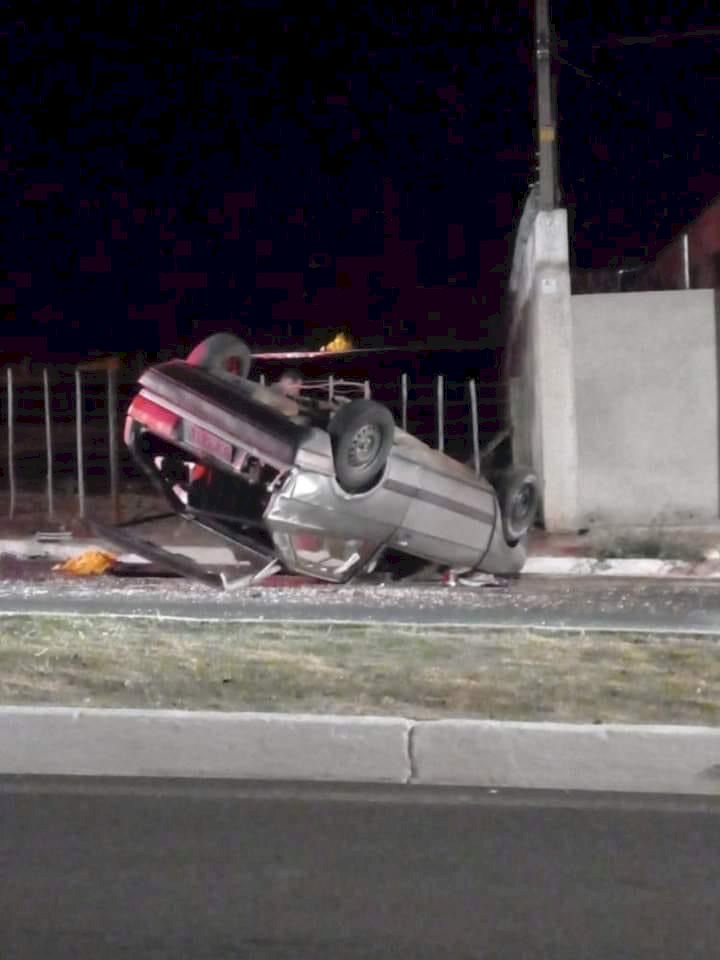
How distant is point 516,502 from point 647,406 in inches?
112

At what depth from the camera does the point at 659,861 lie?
525 cm

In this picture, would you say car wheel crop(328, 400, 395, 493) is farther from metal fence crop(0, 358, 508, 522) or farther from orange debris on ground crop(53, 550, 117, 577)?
metal fence crop(0, 358, 508, 522)

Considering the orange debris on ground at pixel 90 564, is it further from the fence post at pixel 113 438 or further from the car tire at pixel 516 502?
Result: the car tire at pixel 516 502

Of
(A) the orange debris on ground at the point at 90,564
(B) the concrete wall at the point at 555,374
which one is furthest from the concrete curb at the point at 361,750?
(B) the concrete wall at the point at 555,374

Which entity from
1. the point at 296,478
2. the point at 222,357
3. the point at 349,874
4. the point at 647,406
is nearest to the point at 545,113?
the point at 647,406

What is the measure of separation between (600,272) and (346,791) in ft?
45.0

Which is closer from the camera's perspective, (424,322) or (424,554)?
(424,554)

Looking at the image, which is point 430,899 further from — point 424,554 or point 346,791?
point 424,554

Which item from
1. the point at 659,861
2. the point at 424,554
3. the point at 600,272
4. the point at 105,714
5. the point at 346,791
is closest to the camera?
the point at 659,861

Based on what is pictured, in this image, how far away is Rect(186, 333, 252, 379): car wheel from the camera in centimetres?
1106

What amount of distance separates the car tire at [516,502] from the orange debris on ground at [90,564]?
3127 mm

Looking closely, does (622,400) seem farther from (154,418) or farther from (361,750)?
(361,750)

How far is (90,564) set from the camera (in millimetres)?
12219

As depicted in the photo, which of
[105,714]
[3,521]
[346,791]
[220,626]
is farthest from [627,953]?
[3,521]
